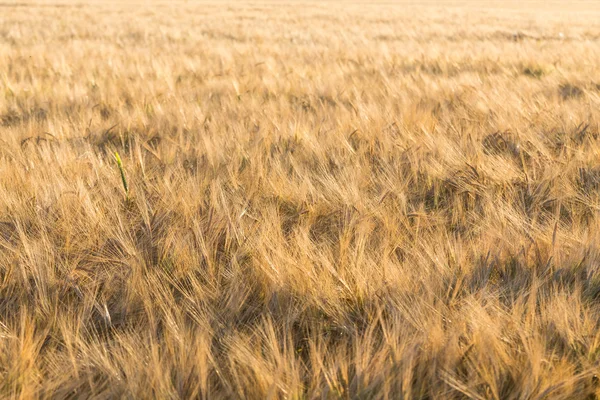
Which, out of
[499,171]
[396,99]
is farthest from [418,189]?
[396,99]

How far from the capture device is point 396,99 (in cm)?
353

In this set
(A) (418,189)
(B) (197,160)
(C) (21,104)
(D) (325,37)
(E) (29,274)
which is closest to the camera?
(E) (29,274)

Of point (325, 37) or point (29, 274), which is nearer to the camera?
point (29, 274)

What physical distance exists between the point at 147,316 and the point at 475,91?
2.98 m

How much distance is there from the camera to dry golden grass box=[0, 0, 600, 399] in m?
0.99

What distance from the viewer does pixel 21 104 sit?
3.46m

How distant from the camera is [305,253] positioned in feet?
4.42

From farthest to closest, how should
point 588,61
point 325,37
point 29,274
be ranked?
point 325,37, point 588,61, point 29,274

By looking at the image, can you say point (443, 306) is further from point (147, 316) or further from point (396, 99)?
point (396, 99)

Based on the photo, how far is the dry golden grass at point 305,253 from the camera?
39.0 inches

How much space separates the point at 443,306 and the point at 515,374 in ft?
0.72

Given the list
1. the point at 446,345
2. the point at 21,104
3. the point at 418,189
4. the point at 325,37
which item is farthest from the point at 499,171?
the point at 325,37

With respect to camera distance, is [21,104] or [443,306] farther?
[21,104]

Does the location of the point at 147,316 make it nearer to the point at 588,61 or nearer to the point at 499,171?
the point at 499,171
